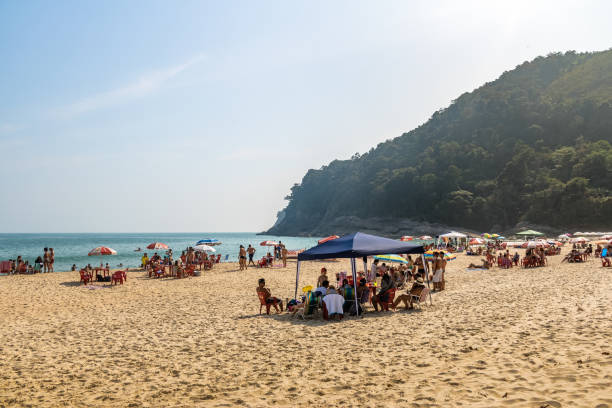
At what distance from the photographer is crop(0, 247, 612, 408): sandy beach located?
4.78 m

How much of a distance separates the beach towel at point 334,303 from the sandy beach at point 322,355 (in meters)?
0.35

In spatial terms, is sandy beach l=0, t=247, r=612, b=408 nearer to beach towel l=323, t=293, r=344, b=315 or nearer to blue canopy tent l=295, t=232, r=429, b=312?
beach towel l=323, t=293, r=344, b=315

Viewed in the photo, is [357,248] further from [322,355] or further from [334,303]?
[322,355]

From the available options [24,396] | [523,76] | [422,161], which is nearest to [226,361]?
[24,396]

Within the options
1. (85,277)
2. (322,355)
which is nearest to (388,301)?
(322,355)

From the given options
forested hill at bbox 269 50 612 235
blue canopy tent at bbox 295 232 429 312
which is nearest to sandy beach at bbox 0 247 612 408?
blue canopy tent at bbox 295 232 429 312

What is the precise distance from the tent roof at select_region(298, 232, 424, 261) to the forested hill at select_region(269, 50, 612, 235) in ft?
221

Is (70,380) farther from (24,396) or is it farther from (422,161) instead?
(422,161)

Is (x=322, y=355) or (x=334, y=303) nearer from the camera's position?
(x=322, y=355)

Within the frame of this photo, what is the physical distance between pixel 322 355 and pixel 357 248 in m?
4.03

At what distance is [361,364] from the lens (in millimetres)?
5996

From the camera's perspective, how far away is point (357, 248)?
1023 cm

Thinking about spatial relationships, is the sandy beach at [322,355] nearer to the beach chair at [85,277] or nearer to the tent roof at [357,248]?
the tent roof at [357,248]

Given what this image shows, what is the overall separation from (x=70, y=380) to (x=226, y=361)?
2376mm
